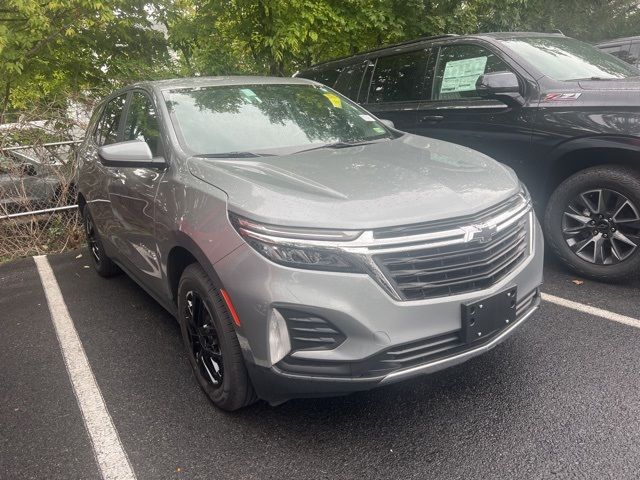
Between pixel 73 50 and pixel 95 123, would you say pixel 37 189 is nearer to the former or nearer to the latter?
pixel 95 123

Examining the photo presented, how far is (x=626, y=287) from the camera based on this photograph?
3.82m

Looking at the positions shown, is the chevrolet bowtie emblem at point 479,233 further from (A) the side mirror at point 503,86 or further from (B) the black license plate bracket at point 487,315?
(A) the side mirror at point 503,86

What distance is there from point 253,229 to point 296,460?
1.02 metres

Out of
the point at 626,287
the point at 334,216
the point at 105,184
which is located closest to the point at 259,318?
the point at 334,216

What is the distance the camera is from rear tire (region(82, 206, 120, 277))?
15.4ft

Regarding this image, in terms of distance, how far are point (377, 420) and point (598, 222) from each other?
2393 millimetres

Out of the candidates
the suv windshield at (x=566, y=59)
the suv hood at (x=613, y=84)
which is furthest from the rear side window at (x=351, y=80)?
the suv hood at (x=613, y=84)

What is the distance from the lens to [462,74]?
4688 mm

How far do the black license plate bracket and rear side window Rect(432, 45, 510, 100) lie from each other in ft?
8.66

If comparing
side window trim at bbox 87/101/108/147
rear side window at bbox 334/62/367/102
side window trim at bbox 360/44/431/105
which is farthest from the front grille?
rear side window at bbox 334/62/367/102

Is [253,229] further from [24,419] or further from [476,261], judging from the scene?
[24,419]

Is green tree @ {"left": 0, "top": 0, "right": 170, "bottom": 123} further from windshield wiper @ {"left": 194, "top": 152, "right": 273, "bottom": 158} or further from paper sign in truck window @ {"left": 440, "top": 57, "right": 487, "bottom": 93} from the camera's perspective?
windshield wiper @ {"left": 194, "top": 152, "right": 273, "bottom": 158}

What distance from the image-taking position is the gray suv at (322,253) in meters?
2.08

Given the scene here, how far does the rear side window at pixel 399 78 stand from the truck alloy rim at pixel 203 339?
11.0 ft
